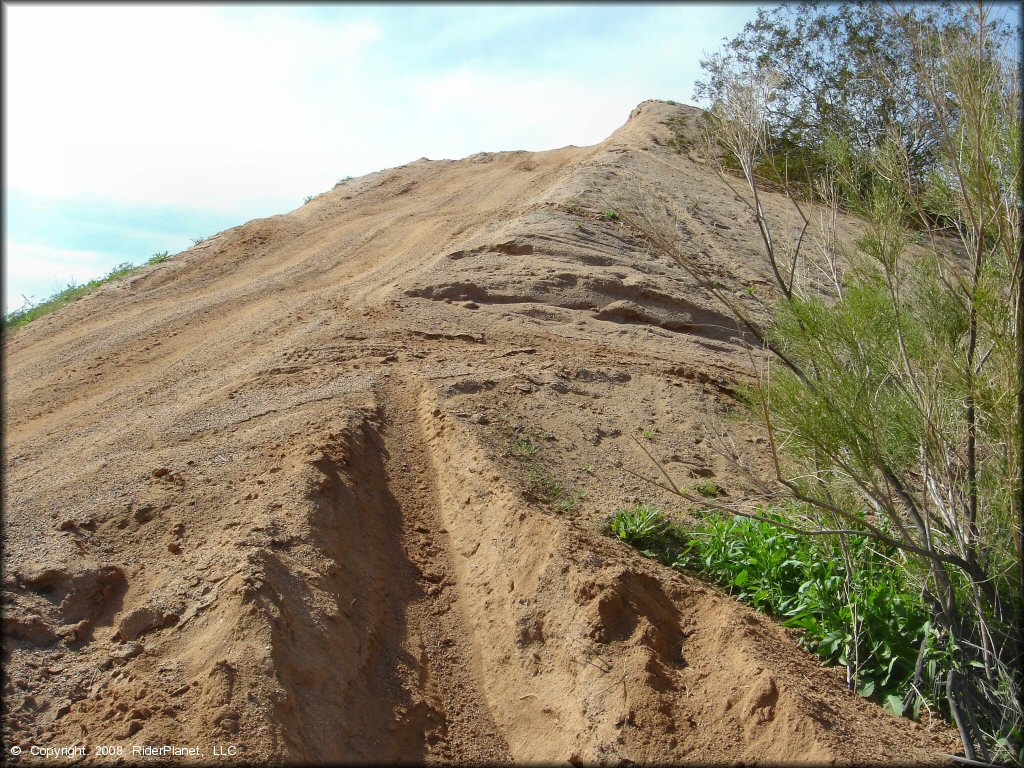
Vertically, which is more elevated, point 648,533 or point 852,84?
point 852,84

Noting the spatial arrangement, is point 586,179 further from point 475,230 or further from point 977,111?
point 977,111

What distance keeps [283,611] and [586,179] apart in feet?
26.7

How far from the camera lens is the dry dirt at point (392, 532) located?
387 centimetres

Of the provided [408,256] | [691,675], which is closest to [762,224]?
[691,675]

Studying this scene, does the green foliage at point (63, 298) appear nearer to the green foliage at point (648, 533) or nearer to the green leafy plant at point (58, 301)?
the green leafy plant at point (58, 301)

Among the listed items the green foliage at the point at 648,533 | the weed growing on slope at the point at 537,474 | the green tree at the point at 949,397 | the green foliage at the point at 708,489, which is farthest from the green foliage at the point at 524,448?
the green tree at the point at 949,397

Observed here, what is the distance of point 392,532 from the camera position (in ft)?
17.3

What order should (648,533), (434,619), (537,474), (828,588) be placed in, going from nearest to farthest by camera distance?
(828,588) < (434,619) < (648,533) < (537,474)

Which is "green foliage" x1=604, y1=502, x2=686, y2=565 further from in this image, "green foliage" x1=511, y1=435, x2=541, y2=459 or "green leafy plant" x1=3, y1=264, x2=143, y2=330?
"green leafy plant" x1=3, y1=264, x2=143, y2=330

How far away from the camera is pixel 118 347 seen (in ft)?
25.3

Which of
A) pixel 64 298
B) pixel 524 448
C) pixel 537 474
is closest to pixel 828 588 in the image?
pixel 537 474

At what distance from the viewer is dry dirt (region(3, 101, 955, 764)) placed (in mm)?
3871

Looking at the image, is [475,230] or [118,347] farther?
[475,230]

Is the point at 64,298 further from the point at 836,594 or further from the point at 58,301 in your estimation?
the point at 836,594
